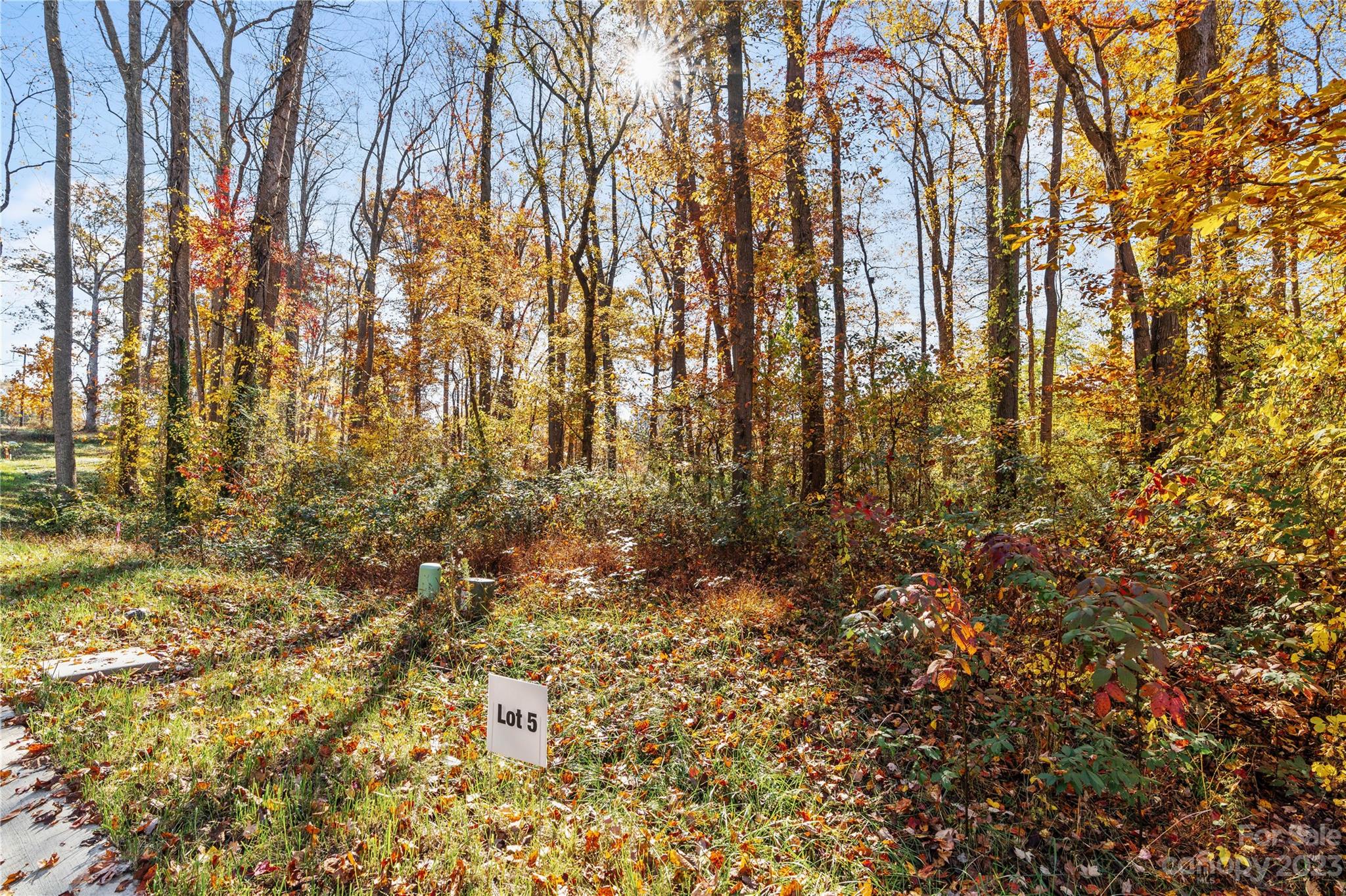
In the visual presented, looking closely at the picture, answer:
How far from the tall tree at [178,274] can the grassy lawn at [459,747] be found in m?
4.06

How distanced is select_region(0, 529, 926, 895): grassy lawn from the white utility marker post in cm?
25

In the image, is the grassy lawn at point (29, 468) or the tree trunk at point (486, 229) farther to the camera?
the tree trunk at point (486, 229)

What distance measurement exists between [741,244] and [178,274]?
9.53 meters

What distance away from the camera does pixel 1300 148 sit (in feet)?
8.46

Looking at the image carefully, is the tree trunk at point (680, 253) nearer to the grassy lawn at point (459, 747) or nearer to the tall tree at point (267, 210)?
the grassy lawn at point (459, 747)

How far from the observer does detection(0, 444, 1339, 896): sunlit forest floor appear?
8.75 ft

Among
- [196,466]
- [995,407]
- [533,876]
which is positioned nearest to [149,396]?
[196,466]

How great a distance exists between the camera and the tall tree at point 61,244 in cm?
1012

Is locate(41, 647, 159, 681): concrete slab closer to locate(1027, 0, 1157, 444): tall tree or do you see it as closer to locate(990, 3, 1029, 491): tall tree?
locate(990, 3, 1029, 491): tall tree

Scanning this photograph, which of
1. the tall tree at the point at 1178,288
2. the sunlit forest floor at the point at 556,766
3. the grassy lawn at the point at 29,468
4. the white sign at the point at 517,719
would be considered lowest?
the sunlit forest floor at the point at 556,766

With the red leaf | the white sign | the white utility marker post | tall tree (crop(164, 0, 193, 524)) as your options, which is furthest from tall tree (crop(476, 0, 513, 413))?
the red leaf

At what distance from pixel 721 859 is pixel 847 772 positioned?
1.05m

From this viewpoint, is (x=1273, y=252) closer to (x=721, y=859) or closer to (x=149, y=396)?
(x=721, y=859)

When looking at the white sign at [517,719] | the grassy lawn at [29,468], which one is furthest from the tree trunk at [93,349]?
the white sign at [517,719]
